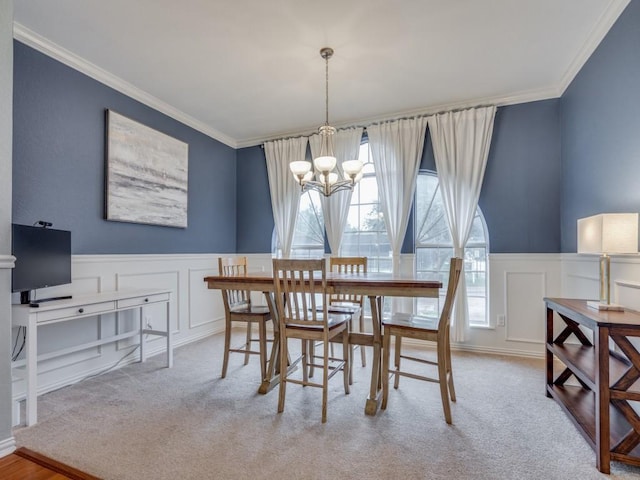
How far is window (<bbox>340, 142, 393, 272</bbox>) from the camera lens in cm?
399

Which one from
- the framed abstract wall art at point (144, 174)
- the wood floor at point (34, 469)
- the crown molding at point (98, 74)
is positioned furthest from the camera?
the framed abstract wall art at point (144, 174)

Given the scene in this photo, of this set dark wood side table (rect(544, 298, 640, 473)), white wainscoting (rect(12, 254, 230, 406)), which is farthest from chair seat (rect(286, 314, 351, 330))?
white wainscoting (rect(12, 254, 230, 406))

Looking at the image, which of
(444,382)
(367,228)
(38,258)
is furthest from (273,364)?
(367,228)

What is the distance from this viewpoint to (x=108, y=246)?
3025 millimetres

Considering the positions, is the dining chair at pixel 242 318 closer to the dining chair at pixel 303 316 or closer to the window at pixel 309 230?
→ the dining chair at pixel 303 316

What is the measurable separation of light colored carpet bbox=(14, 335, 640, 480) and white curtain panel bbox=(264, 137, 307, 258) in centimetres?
207

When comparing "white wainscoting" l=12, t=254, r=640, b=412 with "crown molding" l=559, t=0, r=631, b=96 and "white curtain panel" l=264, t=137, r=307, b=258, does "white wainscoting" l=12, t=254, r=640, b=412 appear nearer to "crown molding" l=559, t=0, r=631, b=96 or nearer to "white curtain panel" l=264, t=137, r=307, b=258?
"white curtain panel" l=264, t=137, r=307, b=258

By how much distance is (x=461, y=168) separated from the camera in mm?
3527

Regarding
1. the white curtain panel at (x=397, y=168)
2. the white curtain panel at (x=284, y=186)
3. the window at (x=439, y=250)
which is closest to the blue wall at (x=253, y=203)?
the white curtain panel at (x=284, y=186)

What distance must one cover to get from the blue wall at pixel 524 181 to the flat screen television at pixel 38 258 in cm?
396

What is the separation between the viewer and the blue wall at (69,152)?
242cm

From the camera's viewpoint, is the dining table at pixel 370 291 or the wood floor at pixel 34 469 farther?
the dining table at pixel 370 291

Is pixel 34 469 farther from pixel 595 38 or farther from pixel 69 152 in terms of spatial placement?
pixel 595 38

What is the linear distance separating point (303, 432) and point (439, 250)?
99.5 inches
